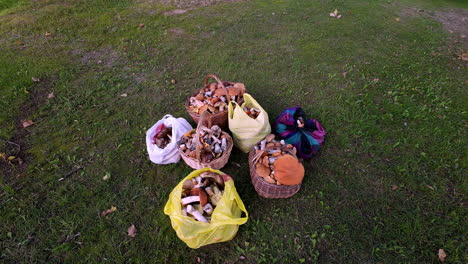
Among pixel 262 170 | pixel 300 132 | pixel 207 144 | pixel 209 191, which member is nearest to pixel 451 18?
pixel 300 132

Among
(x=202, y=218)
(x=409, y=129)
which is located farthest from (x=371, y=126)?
(x=202, y=218)

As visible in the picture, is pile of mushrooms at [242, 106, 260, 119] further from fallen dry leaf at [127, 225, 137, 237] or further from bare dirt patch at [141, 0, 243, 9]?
bare dirt patch at [141, 0, 243, 9]

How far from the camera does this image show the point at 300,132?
3.01 meters

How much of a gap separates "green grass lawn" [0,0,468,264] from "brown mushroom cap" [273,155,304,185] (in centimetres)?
37

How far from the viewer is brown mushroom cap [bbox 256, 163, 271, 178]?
242cm

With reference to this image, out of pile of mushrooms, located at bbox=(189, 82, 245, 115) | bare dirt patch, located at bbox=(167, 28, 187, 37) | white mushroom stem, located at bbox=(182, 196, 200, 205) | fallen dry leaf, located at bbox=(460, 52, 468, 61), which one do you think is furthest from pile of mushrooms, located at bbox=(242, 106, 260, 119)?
fallen dry leaf, located at bbox=(460, 52, 468, 61)

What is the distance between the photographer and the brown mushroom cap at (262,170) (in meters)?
2.42

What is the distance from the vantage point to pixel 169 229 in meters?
2.40

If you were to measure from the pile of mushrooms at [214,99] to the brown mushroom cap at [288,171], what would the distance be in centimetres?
107

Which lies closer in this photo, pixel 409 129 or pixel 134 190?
pixel 134 190

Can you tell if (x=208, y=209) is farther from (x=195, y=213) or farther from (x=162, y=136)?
(x=162, y=136)

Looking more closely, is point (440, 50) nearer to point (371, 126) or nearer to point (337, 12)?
point (337, 12)

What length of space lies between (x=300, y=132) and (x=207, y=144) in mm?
1209

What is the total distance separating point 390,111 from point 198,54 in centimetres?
353
